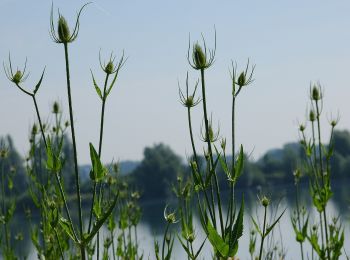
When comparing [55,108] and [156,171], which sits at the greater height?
[55,108]

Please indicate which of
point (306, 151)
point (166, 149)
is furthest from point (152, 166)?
point (306, 151)

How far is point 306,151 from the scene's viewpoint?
183 inches

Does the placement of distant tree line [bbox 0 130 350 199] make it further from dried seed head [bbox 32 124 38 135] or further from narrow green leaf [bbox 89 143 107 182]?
narrow green leaf [bbox 89 143 107 182]

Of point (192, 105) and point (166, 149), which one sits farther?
point (166, 149)

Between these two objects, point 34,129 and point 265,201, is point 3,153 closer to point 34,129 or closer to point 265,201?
point 34,129

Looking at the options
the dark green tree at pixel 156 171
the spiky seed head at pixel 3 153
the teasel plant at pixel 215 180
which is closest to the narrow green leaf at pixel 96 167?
the teasel plant at pixel 215 180

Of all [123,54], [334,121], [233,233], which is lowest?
[233,233]

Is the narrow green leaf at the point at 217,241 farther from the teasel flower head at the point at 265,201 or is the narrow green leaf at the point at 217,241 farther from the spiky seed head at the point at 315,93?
the spiky seed head at the point at 315,93

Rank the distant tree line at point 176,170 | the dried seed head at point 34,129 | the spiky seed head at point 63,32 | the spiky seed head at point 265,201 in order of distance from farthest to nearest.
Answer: the distant tree line at point 176,170 < the dried seed head at point 34,129 < the spiky seed head at point 265,201 < the spiky seed head at point 63,32

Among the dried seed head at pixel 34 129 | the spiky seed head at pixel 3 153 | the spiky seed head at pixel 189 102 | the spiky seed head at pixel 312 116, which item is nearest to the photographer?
the spiky seed head at pixel 189 102

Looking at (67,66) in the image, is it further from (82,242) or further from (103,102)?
(82,242)

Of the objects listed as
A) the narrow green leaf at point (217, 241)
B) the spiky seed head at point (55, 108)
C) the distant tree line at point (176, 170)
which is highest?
the spiky seed head at point (55, 108)

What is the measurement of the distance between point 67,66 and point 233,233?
957 mm

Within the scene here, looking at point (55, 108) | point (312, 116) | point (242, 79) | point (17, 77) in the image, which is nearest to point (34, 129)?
point (55, 108)
